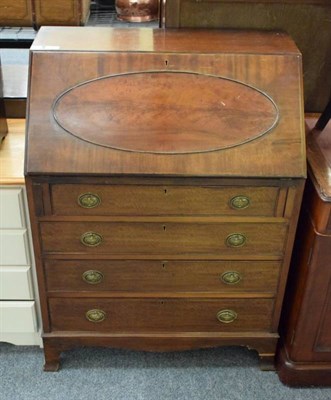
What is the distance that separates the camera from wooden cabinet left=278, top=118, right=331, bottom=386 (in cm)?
142

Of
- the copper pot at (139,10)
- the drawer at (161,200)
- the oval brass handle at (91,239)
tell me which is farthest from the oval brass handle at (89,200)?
the copper pot at (139,10)

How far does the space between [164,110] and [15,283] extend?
31.3 inches

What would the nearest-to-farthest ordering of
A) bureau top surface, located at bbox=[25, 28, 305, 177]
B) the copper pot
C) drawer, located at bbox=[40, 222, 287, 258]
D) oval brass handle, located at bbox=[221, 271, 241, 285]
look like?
bureau top surface, located at bbox=[25, 28, 305, 177]
drawer, located at bbox=[40, 222, 287, 258]
oval brass handle, located at bbox=[221, 271, 241, 285]
the copper pot

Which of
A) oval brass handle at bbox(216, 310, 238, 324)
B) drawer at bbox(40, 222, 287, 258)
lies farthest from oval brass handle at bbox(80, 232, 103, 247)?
oval brass handle at bbox(216, 310, 238, 324)

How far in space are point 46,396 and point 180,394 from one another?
460 millimetres

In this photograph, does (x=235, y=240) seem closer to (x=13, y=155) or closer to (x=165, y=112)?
(x=165, y=112)

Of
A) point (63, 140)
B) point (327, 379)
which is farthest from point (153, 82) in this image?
point (327, 379)

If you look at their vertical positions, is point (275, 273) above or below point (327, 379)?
above

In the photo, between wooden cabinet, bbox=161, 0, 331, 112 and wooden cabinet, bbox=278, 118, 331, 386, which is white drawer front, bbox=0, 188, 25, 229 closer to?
wooden cabinet, bbox=161, 0, 331, 112

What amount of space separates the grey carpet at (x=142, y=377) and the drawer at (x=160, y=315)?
0.62 feet

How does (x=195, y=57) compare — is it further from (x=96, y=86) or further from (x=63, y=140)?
(x=63, y=140)

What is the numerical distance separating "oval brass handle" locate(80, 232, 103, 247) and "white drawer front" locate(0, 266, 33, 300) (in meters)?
0.29

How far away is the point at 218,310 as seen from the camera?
64.4 inches

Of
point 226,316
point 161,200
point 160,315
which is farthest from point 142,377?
point 161,200
